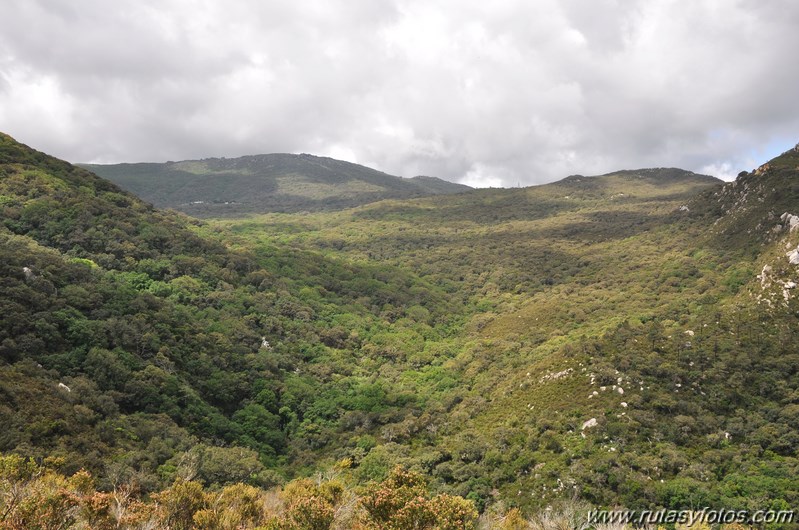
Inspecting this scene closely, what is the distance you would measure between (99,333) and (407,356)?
44.3m

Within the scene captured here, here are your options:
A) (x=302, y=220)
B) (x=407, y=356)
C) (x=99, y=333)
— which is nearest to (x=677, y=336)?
(x=407, y=356)

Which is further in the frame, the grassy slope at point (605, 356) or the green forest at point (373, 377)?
the grassy slope at point (605, 356)

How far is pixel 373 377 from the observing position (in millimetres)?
66375

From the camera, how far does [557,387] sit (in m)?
45.3

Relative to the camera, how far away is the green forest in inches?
1024

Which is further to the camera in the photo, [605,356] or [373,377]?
[373,377]

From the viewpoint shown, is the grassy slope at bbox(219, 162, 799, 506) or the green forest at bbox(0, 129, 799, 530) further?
the grassy slope at bbox(219, 162, 799, 506)

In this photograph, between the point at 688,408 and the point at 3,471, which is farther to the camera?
the point at 688,408

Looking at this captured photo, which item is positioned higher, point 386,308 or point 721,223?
point 721,223

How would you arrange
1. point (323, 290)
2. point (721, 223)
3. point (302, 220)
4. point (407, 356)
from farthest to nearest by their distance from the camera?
1. point (302, 220)
2. point (323, 290)
3. point (721, 223)
4. point (407, 356)

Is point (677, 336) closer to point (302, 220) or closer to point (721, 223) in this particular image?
point (721, 223)

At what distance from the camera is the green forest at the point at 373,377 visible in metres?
26.0

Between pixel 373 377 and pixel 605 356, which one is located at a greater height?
pixel 605 356

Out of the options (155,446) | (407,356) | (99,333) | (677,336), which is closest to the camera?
(155,446)
